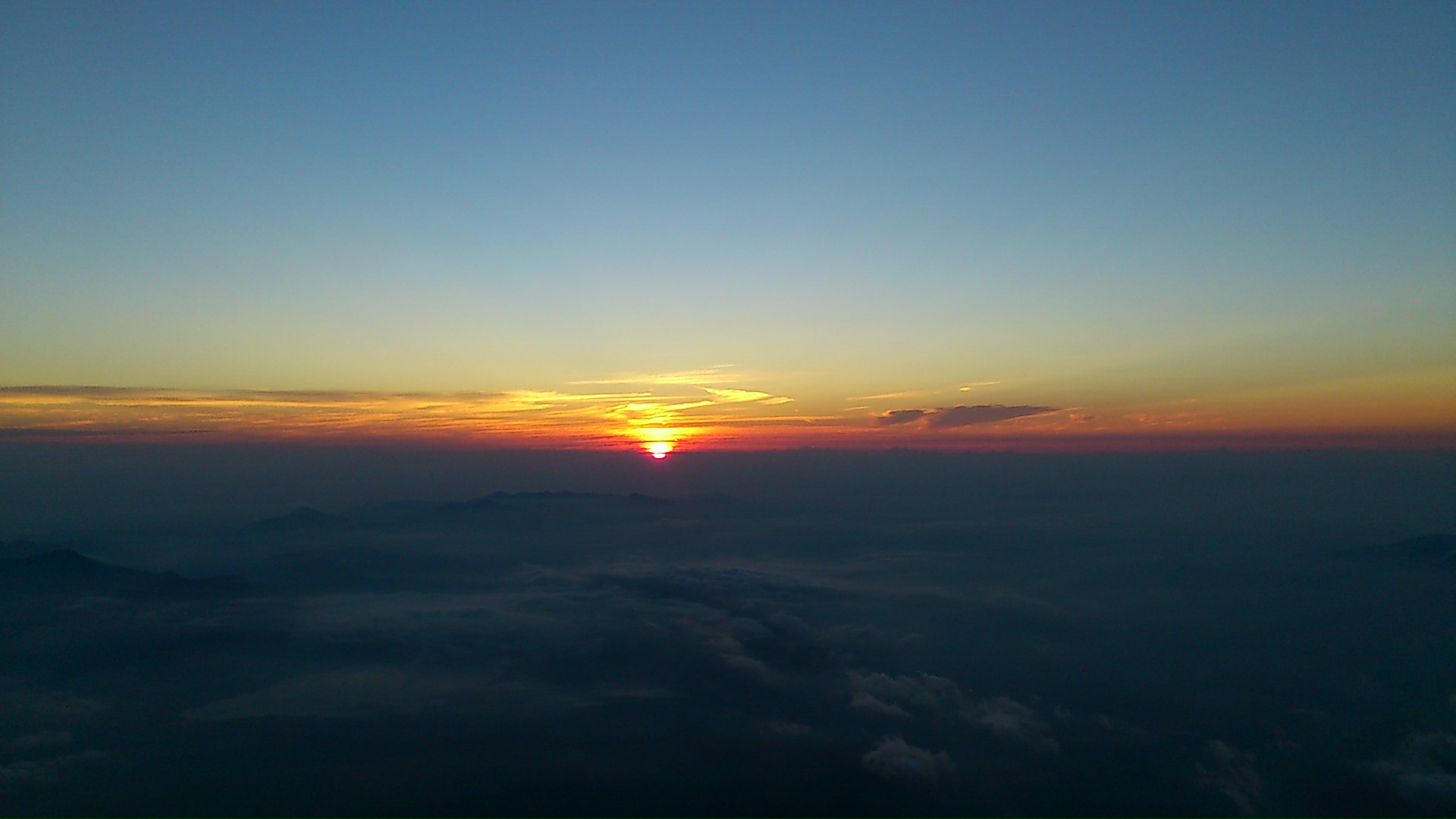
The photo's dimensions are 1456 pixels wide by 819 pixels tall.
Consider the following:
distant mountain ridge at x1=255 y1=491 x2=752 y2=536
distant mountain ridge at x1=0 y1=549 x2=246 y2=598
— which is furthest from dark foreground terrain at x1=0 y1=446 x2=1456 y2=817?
distant mountain ridge at x1=255 y1=491 x2=752 y2=536

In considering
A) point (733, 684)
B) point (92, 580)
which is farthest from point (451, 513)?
point (733, 684)

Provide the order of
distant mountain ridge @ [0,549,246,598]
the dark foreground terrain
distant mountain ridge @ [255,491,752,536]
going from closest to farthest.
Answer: the dark foreground terrain
distant mountain ridge @ [0,549,246,598]
distant mountain ridge @ [255,491,752,536]

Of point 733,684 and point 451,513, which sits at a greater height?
point 733,684

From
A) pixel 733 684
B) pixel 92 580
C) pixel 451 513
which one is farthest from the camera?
pixel 451 513

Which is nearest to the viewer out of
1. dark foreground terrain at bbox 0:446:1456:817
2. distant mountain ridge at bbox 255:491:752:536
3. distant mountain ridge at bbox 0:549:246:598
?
dark foreground terrain at bbox 0:446:1456:817

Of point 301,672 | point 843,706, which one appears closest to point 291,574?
point 301,672

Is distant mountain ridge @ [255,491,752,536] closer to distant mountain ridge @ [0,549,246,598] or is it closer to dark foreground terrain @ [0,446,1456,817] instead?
dark foreground terrain @ [0,446,1456,817]

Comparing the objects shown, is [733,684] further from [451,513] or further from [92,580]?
[451,513]

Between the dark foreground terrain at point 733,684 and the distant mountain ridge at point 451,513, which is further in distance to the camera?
the distant mountain ridge at point 451,513

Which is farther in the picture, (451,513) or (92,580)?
(451,513)

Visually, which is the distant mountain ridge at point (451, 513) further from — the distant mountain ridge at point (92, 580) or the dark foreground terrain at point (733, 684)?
the distant mountain ridge at point (92, 580)

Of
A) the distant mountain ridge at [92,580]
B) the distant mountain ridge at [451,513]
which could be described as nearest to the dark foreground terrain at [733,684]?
the distant mountain ridge at [92,580]
